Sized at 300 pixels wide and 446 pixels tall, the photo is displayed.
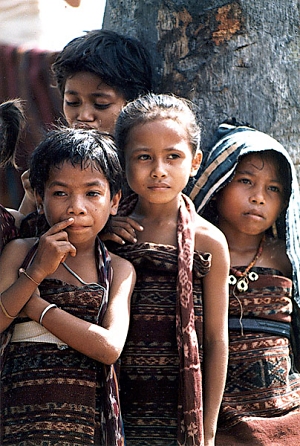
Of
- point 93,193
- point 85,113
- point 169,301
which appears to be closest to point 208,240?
point 169,301

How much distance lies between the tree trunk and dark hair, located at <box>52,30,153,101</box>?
0.34 feet

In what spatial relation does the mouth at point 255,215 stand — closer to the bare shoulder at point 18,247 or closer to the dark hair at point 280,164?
the dark hair at point 280,164

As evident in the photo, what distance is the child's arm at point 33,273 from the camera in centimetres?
240

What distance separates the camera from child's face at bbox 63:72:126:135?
10.3 feet

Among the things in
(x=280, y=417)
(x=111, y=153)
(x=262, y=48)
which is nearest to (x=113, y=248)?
(x=111, y=153)

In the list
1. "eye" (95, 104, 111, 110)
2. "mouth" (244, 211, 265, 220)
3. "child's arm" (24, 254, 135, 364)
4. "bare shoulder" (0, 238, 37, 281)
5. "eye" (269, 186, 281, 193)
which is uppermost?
"eye" (95, 104, 111, 110)

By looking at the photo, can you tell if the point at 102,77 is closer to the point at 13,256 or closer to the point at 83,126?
the point at 83,126

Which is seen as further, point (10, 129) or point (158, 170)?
point (10, 129)

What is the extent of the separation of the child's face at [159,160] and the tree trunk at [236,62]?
50 cm

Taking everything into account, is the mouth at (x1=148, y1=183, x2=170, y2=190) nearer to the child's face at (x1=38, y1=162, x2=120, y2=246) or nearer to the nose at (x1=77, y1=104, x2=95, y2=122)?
the child's face at (x1=38, y1=162, x2=120, y2=246)

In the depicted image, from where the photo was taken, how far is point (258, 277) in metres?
2.95

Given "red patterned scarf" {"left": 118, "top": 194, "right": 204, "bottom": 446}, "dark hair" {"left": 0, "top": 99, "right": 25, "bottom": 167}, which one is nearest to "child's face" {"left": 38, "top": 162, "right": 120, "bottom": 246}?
"red patterned scarf" {"left": 118, "top": 194, "right": 204, "bottom": 446}

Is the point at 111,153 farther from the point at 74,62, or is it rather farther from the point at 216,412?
the point at 216,412

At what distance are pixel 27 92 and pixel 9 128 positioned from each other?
1.16 metres
